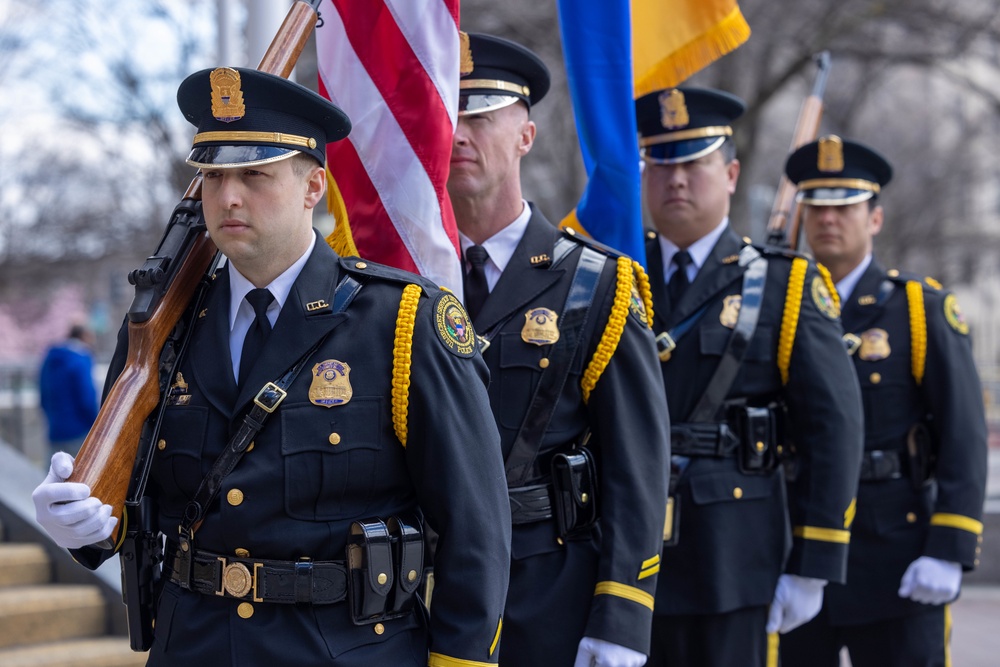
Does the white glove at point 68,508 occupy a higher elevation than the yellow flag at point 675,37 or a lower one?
lower

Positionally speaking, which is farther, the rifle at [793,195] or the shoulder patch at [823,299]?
the rifle at [793,195]

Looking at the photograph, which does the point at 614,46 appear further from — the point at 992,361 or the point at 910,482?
the point at 992,361

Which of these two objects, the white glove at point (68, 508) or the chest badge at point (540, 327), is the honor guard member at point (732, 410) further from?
the white glove at point (68, 508)

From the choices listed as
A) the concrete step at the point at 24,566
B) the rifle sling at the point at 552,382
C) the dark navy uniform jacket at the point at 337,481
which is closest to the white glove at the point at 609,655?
the rifle sling at the point at 552,382

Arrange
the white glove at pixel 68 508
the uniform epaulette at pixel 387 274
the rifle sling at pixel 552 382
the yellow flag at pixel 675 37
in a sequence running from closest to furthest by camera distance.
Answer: the white glove at pixel 68 508
the uniform epaulette at pixel 387 274
the rifle sling at pixel 552 382
the yellow flag at pixel 675 37

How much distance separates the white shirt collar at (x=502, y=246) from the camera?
11.5 ft

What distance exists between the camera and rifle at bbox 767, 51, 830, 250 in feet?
18.2

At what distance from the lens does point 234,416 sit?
8.54ft

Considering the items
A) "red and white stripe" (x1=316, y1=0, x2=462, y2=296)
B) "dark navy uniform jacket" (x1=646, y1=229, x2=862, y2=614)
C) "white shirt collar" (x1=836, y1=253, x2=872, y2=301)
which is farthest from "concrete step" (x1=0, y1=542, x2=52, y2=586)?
"white shirt collar" (x1=836, y1=253, x2=872, y2=301)

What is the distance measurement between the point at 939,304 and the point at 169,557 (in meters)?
3.40

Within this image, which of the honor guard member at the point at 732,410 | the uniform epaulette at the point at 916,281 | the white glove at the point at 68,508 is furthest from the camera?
the uniform epaulette at the point at 916,281

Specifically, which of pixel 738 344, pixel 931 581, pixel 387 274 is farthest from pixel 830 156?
pixel 387 274

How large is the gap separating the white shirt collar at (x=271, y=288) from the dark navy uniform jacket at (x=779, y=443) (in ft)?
5.37

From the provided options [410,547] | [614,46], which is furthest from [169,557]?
[614,46]
